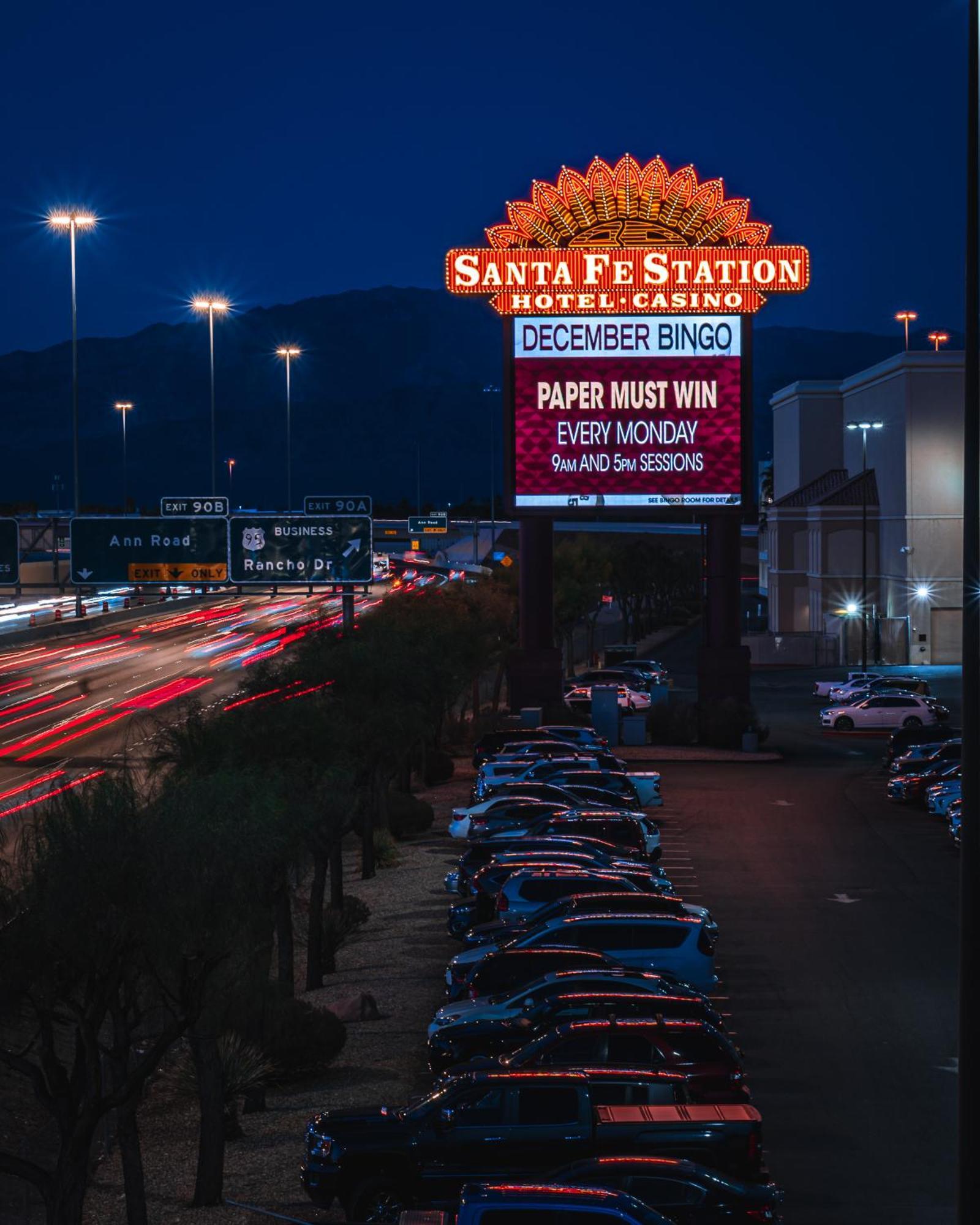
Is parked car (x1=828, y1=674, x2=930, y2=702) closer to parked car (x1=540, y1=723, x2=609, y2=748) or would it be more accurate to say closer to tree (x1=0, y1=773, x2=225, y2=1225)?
parked car (x1=540, y1=723, x2=609, y2=748)

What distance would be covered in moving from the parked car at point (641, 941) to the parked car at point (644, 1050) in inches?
178

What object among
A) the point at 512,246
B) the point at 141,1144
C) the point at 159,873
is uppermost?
the point at 512,246

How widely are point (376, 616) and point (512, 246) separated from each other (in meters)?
12.9

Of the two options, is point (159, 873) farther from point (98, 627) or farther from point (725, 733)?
point (98, 627)

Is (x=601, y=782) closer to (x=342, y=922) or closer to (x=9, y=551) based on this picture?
(x=342, y=922)

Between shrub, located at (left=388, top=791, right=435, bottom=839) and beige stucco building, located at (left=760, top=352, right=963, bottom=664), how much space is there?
39648 mm

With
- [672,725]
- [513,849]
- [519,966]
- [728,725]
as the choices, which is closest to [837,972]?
[519,966]

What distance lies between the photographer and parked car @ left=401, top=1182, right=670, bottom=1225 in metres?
10.6

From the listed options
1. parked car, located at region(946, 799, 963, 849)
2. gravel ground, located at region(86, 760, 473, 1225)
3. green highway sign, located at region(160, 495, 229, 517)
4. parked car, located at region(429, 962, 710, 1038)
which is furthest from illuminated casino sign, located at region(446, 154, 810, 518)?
parked car, located at region(429, 962, 710, 1038)

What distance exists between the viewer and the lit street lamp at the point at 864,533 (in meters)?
67.8

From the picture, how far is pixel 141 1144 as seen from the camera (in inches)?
647

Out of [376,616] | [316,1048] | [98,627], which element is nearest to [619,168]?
[376,616]

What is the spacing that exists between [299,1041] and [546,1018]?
2.98 m

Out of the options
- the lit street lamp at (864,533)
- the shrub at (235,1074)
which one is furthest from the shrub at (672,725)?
the shrub at (235,1074)
